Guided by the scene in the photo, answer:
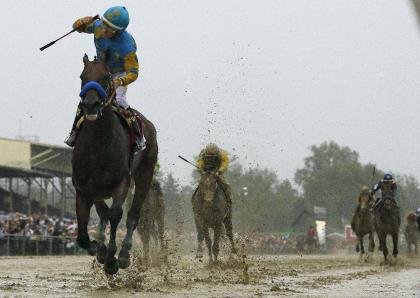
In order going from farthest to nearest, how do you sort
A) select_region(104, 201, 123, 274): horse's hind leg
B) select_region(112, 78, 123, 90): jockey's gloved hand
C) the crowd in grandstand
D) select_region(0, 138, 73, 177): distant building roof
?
select_region(0, 138, 73, 177): distant building roof < the crowd in grandstand < select_region(112, 78, 123, 90): jockey's gloved hand < select_region(104, 201, 123, 274): horse's hind leg

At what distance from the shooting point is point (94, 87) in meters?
10.7

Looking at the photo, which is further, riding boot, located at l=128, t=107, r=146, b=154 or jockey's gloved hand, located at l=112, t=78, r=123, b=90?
riding boot, located at l=128, t=107, r=146, b=154

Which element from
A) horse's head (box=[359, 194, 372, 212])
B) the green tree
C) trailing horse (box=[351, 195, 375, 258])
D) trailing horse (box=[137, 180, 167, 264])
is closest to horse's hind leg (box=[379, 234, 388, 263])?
trailing horse (box=[351, 195, 375, 258])

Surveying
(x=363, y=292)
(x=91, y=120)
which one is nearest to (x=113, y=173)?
(x=91, y=120)

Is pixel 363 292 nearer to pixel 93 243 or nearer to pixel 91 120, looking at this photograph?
pixel 93 243

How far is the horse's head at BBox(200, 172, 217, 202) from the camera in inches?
845

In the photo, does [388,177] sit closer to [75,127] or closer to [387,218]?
[387,218]

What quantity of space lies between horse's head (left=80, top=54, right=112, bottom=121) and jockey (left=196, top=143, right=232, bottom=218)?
1051 cm

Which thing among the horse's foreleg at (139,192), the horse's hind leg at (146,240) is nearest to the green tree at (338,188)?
the horse's hind leg at (146,240)

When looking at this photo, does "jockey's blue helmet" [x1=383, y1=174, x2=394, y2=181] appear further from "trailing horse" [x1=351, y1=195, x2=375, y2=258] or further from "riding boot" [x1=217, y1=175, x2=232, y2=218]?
"trailing horse" [x1=351, y1=195, x2=375, y2=258]

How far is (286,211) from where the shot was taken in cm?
12912

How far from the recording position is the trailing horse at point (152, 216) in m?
21.4

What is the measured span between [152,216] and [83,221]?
10.4 metres

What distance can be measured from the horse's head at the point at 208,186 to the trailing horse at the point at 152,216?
1169 mm
